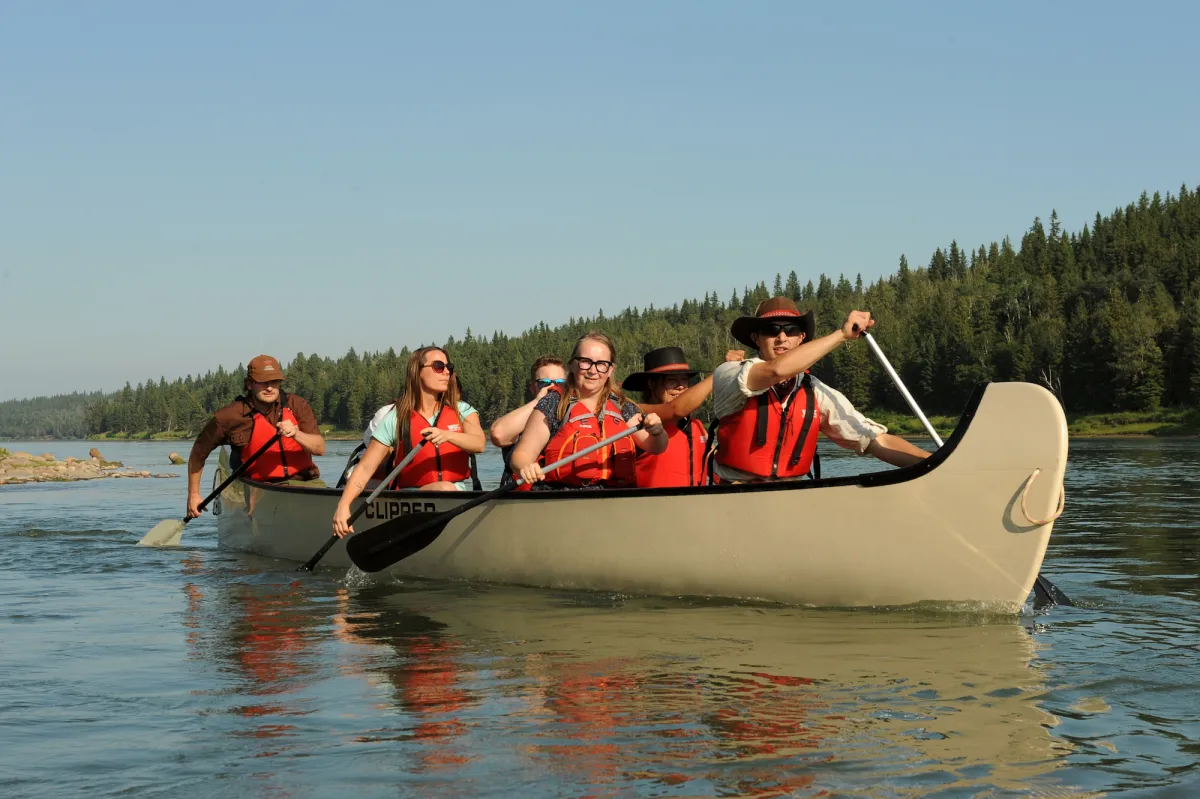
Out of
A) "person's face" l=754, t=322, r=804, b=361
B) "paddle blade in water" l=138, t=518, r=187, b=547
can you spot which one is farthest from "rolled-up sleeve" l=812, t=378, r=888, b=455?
"paddle blade in water" l=138, t=518, r=187, b=547

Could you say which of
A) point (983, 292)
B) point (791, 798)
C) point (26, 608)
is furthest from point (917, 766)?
point (983, 292)

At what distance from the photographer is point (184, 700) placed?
5.41 metres

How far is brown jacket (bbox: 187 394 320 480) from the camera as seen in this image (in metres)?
11.6

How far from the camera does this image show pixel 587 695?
5.34 m

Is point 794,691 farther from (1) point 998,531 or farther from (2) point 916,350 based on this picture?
(2) point 916,350

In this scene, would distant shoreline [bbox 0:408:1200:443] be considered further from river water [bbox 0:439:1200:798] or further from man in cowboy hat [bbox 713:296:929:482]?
river water [bbox 0:439:1200:798]

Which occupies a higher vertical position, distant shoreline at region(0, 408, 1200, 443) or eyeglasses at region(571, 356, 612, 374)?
eyeglasses at region(571, 356, 612, 374)

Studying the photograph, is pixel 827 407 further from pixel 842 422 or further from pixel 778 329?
pixel 778 329

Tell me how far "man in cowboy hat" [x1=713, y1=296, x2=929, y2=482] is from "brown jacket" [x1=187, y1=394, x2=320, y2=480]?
5400mm

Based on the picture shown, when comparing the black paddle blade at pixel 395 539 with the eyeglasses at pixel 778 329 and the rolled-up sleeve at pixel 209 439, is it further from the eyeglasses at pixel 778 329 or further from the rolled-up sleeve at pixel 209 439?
the rolled-up sleeve at pixel 209 439

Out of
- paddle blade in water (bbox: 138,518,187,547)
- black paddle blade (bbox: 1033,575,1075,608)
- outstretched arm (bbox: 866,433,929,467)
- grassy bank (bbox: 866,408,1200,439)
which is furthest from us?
grassy bank (bbox: 866,408,1200,439)

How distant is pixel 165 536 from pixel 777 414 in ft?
28.0

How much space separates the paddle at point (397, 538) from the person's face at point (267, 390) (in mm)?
2466

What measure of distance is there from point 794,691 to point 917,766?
121 cm
